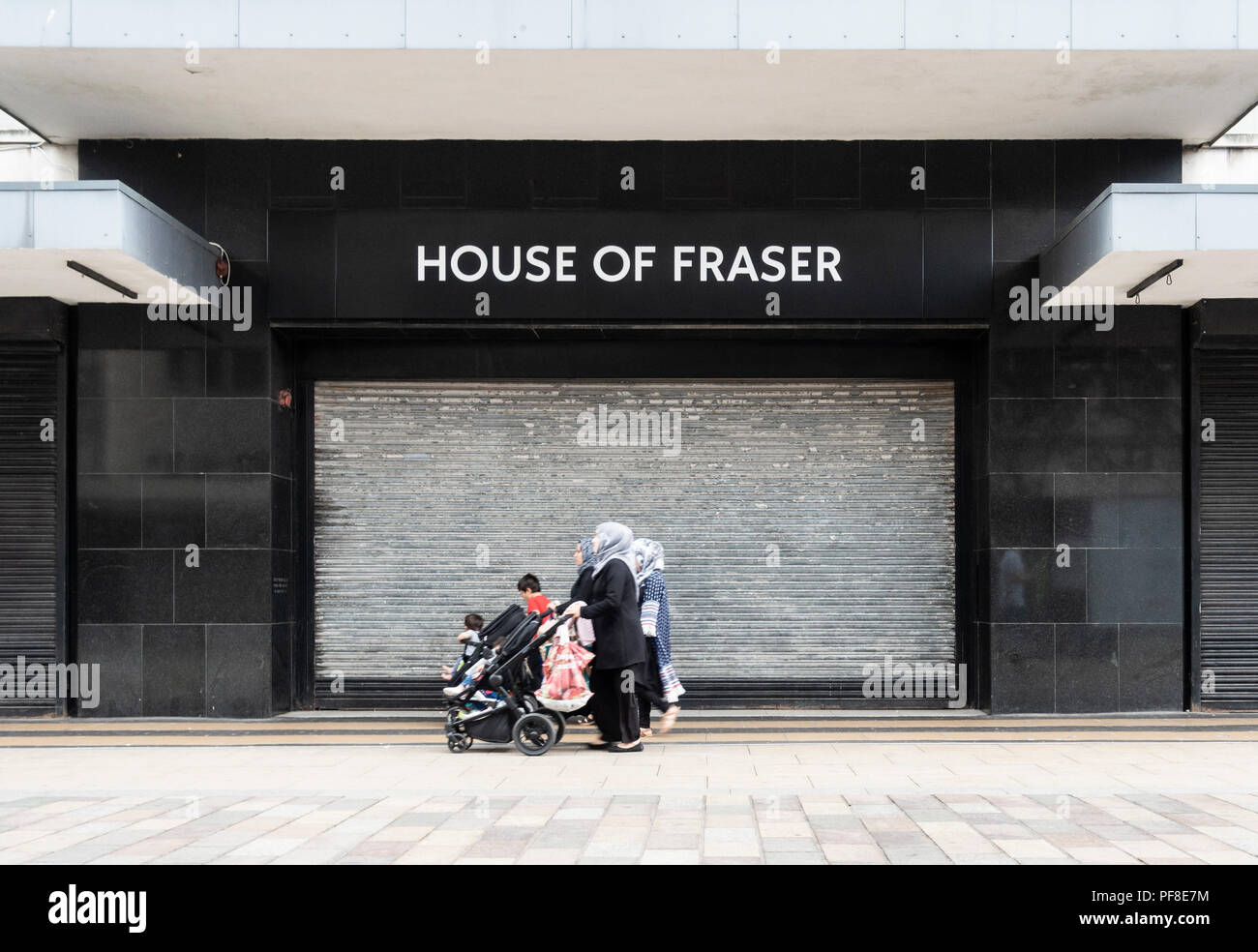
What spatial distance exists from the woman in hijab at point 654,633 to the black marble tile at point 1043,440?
330 centimetres

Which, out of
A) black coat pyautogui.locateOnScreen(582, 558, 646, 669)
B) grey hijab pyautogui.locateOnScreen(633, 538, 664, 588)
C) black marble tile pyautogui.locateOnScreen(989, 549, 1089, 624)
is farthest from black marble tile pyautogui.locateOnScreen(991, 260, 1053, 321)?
black coat pyautogui.locateOnScreen(582, 558, 646, 669)

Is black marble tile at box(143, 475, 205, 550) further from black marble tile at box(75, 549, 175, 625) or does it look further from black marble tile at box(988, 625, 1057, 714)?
black marble tile at box(988, 625, 1057, 714)

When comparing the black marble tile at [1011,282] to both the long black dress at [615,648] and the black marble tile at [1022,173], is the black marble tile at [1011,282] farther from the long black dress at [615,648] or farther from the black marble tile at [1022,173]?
the long black dress at [615,648]

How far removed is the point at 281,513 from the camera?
39.5 ft

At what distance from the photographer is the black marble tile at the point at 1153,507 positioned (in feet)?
38.8

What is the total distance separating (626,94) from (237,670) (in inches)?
235

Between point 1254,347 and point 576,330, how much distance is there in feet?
19.9

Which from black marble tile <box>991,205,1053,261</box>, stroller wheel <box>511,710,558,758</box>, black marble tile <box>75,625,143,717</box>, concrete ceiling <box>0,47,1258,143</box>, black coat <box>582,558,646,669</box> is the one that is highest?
concrete ceiling <box>0,47,1258,143</box>

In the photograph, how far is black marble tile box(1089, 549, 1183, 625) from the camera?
1174cm

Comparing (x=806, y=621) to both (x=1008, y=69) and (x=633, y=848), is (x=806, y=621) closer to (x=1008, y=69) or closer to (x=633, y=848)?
(x=1008, y=69)

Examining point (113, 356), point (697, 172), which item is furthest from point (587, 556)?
point (113, 356)

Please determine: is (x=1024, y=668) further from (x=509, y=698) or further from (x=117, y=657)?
(x=117, y=657)

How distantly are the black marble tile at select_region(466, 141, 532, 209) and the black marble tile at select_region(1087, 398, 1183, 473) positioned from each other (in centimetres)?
542

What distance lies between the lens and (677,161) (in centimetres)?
1194
